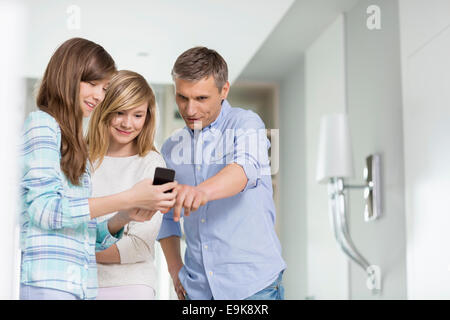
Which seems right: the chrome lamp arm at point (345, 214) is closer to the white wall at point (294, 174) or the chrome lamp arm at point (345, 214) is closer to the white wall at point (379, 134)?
the white wall at point (379, 134)

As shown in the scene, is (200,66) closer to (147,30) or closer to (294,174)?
(147,30)

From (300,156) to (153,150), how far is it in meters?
1.02

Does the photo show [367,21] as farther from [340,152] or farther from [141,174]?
[141,174]

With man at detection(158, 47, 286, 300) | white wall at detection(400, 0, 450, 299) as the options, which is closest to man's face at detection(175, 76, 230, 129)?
man at detection(158, 47, 286, 300)

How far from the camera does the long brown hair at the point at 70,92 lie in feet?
2.30

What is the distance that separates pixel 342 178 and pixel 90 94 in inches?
35.3

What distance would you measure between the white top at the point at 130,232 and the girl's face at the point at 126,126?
0.08 ft

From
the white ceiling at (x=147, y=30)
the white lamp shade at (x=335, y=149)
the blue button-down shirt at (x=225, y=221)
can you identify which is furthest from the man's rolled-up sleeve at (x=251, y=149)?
the white lamp shade at (x=335, y=149)

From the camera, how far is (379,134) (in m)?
1.50

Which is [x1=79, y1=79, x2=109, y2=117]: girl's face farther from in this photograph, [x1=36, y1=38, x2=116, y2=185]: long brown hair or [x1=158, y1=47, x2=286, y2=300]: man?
[x1=158, y1=47, x2=286, y2=300]: man

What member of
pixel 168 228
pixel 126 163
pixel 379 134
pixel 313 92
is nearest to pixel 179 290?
pixel 168 228

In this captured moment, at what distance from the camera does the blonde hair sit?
772mm
